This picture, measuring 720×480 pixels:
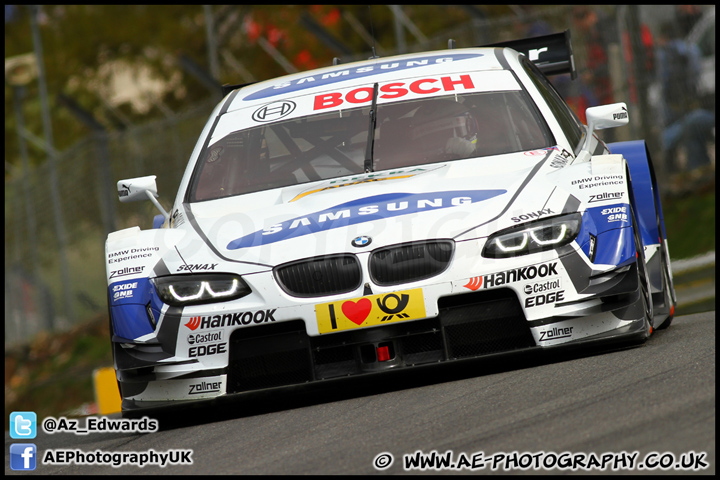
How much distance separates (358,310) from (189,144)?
10.5 metres

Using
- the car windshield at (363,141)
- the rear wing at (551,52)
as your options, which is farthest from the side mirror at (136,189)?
the rear wing at (551,52)

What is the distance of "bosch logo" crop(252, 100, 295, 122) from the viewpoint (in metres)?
6.68

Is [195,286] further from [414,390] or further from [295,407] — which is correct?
[414,390]

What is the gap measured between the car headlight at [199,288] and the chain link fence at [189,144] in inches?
331

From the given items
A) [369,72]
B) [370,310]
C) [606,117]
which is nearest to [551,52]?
[369,72]

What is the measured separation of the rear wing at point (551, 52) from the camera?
8570mm

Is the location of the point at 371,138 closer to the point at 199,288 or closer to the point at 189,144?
the point at 199,288

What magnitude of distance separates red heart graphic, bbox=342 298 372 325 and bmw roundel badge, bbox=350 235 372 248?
0.26 meters

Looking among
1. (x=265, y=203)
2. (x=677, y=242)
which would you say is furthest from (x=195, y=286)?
(x=677, y=242)

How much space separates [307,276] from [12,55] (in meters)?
25.4

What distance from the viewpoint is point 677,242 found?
39.1 ft

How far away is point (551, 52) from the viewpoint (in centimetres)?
866

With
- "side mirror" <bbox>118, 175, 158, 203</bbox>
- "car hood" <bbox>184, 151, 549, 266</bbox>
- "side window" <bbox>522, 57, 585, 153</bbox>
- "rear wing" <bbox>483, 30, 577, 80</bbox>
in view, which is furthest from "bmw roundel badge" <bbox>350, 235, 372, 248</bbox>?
"rear wing" <bbox>483, 30, 577, 80</bbox>

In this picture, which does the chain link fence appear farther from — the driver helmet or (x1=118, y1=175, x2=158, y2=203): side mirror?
(x1=118, y1=175, x2=158, y2=203): side mirror
